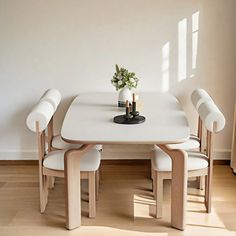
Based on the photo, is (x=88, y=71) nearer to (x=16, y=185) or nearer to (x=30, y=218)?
(x=16, y=185)

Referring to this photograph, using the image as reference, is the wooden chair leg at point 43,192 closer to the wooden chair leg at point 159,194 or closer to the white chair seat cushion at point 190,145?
the wooden chair leg at point 159,194

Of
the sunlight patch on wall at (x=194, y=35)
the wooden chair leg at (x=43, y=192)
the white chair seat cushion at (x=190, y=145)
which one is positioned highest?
the sunlight patch on wall at (x=194, y=35)

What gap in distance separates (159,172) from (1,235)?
1157 mm

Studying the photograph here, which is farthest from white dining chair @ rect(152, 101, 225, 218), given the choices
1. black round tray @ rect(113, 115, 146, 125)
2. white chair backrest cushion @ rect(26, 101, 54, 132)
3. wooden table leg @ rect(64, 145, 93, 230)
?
white chair backrest cushion @ rect(26, 101, 54, 132)

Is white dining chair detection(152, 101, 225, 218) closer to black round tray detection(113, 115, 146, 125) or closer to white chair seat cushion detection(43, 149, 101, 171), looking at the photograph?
black round tray detection(113, 115, 146, 125)

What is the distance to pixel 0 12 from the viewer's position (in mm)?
3807

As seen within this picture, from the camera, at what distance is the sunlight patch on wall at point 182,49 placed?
382cm

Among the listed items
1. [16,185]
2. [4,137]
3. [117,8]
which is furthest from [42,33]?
[16,185]

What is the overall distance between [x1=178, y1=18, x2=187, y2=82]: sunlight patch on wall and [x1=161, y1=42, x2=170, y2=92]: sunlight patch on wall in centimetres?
10

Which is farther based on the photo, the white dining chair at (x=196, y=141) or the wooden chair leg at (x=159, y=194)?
the white dining chair at (x=196, y=141)

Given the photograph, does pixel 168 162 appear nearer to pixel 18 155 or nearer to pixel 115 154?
pixel 115 154

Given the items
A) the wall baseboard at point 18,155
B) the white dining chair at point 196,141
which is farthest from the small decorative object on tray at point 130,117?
the wall baseboard at point 18,155

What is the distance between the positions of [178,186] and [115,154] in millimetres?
1406

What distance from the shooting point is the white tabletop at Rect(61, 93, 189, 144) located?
8.74ft
